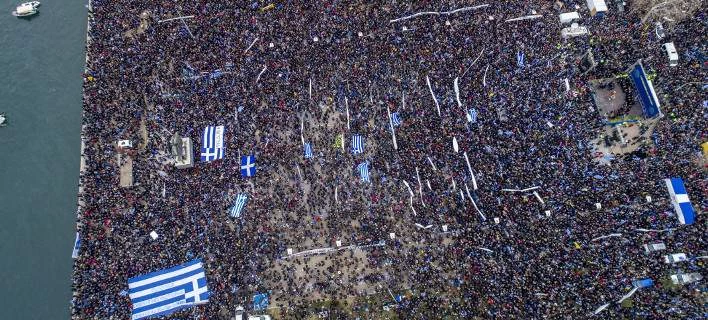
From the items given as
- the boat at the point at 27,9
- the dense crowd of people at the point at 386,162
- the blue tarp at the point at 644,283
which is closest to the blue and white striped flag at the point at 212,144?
the dense crowd of people at the point at 386,162

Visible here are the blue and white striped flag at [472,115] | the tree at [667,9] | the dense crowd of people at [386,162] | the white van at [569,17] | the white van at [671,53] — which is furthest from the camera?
the white van at [569,17]

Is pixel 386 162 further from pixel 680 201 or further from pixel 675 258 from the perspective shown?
pixel 675 258

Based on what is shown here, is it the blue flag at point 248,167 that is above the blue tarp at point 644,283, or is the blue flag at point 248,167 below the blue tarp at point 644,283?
above

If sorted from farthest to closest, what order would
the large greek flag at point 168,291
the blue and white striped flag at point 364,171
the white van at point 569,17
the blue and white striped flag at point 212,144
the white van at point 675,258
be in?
the white van at point 569,17 → the blue and white striped flag at point 212,144 → the blue and white striped flag at point 364,171 → the large greek flag at point 168,291 → the white van at point 675,258

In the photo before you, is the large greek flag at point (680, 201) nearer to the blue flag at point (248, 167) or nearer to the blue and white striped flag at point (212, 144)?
the blue flag at point (248, 167)

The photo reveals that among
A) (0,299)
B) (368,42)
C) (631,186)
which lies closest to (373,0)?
(368,42)
